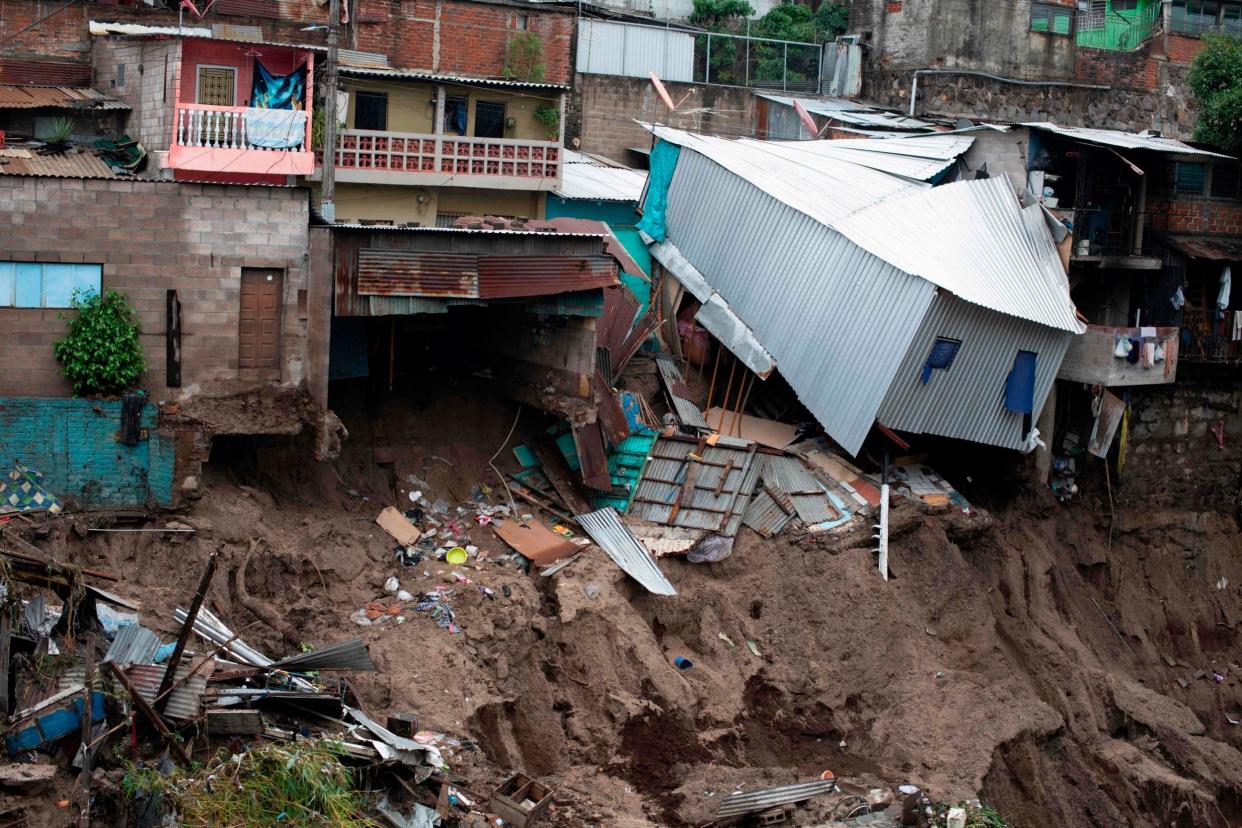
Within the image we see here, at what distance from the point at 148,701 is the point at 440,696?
4.03 m

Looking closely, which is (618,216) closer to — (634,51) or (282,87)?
(634,51)

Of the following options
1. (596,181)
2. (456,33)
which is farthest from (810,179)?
(456,33)

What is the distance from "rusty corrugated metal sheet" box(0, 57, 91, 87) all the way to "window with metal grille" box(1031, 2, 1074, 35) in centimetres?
2031

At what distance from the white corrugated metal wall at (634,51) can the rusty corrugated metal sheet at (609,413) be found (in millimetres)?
10901

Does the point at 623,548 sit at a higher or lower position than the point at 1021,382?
lower

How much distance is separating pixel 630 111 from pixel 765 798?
1759cm

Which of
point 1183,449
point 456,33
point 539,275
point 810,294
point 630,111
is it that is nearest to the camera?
point 539,275

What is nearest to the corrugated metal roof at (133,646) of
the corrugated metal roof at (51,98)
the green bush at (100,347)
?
the green bush at (100,347)

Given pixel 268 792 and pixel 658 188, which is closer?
pixel 268 792

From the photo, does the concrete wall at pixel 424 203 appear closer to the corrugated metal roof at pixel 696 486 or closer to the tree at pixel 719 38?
the corrugated metal roof at pixel 696 486

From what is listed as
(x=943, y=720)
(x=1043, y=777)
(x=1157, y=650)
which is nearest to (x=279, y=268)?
(x=943, y=720)

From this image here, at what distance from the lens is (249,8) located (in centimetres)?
2747

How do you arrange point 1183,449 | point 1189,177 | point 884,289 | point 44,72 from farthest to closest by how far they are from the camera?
1. point 1183,449
2. point 1189,177
3. point 44,72
4. point 884,289

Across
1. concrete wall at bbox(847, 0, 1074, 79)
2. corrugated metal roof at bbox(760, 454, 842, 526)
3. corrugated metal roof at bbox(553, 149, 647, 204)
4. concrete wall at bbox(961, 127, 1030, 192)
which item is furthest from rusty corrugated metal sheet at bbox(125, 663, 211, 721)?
concrete wall at bbox(847, 0, 1074, 79)
